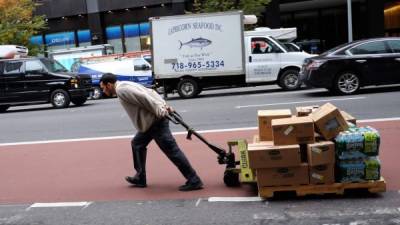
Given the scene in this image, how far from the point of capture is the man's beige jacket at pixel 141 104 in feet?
21.7

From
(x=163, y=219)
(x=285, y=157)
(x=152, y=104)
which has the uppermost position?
(x=152, y=104)

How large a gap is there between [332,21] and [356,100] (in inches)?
779

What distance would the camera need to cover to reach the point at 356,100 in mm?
14164

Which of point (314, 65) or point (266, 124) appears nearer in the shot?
point (266, 124)

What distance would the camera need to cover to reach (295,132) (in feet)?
20.3

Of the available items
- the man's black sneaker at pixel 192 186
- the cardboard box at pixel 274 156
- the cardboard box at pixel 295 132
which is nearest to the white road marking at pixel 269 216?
the cardboard box at pixel 274 156

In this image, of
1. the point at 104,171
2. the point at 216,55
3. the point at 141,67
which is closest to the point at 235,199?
the point at 104,171

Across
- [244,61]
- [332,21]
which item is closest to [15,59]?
[244,61]

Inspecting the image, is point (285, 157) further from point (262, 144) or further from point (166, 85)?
point (166, 85)

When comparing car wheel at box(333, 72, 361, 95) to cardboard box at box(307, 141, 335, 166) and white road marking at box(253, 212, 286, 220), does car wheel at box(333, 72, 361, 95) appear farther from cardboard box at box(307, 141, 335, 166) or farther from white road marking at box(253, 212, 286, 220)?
white road marking at box(253, 212, 286, 220)

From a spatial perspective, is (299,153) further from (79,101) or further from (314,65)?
(79,101)

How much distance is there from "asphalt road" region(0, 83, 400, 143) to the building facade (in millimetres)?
14858

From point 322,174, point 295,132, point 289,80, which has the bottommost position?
point 322,174

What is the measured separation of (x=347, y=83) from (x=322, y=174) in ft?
31.9
